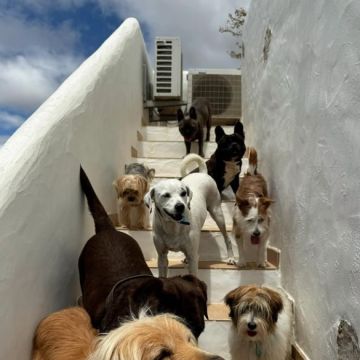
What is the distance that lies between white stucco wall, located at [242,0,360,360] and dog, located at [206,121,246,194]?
0.51 metres

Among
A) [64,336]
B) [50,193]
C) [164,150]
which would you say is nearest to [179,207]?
[50,193]

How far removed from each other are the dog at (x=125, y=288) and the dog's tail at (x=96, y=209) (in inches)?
6.8

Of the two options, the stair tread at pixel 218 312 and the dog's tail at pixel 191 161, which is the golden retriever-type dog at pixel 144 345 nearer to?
the stair tread at pixel 218 312

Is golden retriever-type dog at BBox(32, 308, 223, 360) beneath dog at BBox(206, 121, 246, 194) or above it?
beneath

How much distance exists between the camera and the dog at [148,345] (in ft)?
5.02

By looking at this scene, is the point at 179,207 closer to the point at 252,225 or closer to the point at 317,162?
the point at 252,225

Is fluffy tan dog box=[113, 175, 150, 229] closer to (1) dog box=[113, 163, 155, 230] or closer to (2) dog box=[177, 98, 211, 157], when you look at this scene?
(1) dog box=[113, 163, 155, 230]

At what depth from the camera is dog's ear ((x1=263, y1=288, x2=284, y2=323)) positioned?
3014 mm

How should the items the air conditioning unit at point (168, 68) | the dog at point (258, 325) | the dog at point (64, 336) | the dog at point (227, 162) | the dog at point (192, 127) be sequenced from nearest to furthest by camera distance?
the dog at point (64, 336) → the dog at point (258, 325) → the dog at point (227, 162) → the dog at point (192, 127) → the air conditioning unit at point (168, 68)

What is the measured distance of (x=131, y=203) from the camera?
4.51m

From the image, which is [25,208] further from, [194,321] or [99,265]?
[194,321]

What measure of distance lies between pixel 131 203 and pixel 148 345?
2987 mm

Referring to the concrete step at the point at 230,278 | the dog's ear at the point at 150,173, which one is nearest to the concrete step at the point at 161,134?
the dog's ear at the point at 150,173

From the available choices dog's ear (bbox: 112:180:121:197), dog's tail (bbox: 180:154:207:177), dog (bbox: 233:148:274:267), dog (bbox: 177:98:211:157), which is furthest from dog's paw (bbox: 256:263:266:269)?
dog (bbox: 177:98:211:157)
